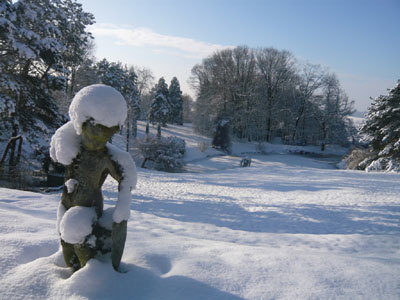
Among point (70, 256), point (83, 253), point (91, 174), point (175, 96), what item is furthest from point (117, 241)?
point (175, 96)

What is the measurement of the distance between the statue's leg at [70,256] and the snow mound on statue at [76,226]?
168 millimetres

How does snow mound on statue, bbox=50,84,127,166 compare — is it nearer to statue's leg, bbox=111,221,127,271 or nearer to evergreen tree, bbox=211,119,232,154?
statue's leg, bbox=111,221,127,271

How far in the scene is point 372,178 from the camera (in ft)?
47.9

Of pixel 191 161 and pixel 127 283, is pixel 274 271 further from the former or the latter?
pixel 191 161

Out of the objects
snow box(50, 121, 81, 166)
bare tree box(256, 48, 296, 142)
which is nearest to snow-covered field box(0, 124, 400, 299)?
snow box(50, 121, 81, 166)

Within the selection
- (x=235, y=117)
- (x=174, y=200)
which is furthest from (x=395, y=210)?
(x=235, y=117)

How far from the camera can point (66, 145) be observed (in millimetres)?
2520

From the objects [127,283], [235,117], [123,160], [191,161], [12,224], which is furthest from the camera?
[235,117]

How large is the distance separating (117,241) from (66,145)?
3.51 ft

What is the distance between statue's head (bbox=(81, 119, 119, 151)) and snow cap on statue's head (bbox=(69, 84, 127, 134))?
4cm

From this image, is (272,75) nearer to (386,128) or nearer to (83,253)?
(386,128)

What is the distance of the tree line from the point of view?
135 ft

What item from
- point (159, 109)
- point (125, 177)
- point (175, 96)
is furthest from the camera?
point (175, 96)

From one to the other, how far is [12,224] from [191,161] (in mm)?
26289
